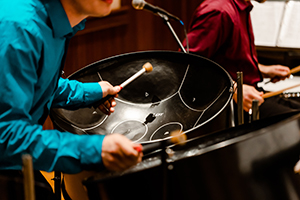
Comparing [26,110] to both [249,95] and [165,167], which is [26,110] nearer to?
[165,167]

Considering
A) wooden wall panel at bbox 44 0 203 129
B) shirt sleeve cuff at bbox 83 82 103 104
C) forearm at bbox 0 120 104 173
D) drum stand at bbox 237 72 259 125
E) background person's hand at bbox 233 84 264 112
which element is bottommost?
wooden wall panel at bbox 44 0 203 129

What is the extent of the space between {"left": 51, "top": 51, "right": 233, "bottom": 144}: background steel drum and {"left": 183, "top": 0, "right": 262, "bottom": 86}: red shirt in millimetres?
261

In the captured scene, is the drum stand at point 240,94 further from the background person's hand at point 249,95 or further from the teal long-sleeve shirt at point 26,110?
the teal long-sleeve shirt at point 26,110

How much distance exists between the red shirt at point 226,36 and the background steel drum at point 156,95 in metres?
0.26

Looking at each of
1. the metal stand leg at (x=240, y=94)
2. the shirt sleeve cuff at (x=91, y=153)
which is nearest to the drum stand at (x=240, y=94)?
the metal stand leg at (x=240, y=94)

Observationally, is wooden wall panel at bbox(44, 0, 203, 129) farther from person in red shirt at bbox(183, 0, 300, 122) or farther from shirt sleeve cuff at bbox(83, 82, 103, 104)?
shirt sleeve cuff at bbox(83, 82, 103, 104)

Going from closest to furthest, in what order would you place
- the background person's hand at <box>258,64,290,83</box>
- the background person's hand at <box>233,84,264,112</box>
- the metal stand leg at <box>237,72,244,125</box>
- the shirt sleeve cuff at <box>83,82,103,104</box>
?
the shirt sleeve cuff at <box>83,82,103,104</box> → the metal stand leg at <box>237,72,244,125</box> → the background person's hand at <box>233,84,264,112</box> → the background person's hand at <box>258,64,290,83</box>

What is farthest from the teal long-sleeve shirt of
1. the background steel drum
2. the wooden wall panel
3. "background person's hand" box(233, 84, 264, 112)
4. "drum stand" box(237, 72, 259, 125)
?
the wooden wall panel

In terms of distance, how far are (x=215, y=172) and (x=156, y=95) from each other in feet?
2.51

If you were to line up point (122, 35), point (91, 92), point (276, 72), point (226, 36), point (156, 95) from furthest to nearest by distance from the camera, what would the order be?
point (122, 35) < point (276, 72) < point (226, 36) < point (156, 95) < point (91, 92)

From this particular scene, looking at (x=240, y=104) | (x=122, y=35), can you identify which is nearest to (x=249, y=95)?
(x=240, y=104)

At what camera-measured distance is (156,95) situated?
1.53 metres

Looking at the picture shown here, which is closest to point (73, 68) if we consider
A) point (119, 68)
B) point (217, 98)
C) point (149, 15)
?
point (149, 15)

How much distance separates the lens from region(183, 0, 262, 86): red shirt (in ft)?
5.60
